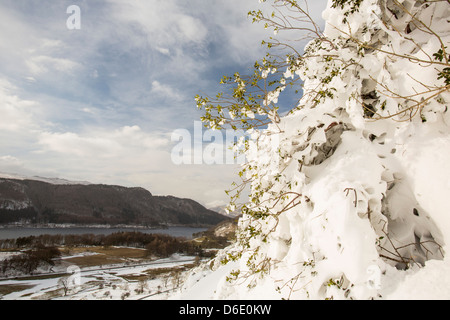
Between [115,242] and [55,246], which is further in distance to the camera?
[115,242]

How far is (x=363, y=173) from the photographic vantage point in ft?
13.5

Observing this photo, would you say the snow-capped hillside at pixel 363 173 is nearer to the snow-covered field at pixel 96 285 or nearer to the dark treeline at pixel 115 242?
the snow-covered field at pixel 96 285

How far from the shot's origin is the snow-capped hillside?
11.0 feet

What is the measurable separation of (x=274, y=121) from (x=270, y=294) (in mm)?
3723

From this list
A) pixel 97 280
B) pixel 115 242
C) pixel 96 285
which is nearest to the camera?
pixel 96 285

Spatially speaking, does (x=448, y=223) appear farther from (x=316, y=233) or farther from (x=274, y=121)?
(x=274, y=121)

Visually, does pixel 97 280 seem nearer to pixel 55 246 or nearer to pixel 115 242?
pixel 55 246

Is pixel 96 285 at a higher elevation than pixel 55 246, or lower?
lower

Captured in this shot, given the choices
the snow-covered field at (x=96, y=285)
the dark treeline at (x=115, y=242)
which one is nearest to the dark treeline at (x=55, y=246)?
the dark treeline at (x=115, y=242)

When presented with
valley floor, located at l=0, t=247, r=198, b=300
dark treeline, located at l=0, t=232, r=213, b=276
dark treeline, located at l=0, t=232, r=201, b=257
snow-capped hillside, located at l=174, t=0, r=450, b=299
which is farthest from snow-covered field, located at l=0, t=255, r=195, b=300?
snow-capped hillside, located at l=174, t=0, r=450, b=299

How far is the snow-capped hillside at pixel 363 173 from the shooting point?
335 cm

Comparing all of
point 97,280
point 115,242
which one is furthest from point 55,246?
point 97,280

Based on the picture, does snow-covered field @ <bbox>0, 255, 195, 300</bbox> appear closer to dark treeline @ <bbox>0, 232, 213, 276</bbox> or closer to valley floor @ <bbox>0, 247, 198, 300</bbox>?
valley floor @ <bbox>0, 247, 198, 300</bbox>
